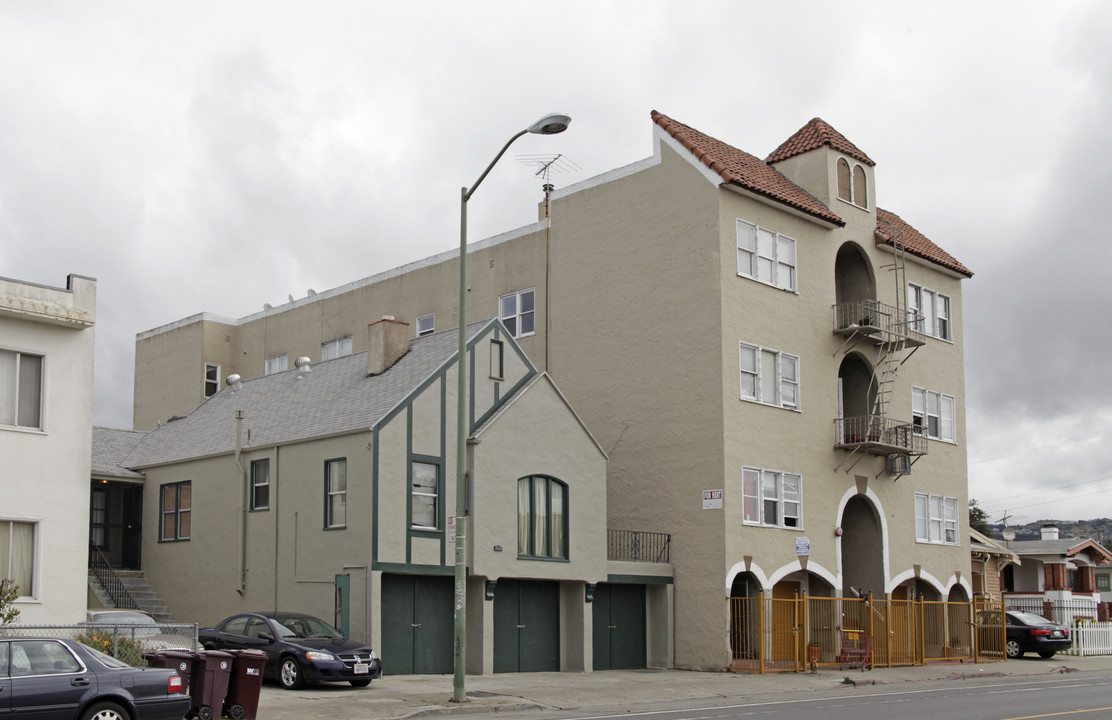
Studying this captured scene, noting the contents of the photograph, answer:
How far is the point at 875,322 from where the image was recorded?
3550cm

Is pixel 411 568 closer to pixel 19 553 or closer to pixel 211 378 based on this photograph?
pixel 19 553

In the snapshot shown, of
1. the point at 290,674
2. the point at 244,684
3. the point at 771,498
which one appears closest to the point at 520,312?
the point at 771,498

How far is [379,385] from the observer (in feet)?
90.5

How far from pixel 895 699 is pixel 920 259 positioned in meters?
19.4

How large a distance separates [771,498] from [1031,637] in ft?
40.3

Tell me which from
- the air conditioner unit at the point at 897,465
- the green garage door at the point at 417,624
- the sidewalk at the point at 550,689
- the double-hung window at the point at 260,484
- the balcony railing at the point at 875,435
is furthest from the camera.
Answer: the air conditioner unit at the point at 897,465

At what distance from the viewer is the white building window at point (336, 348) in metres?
43.3

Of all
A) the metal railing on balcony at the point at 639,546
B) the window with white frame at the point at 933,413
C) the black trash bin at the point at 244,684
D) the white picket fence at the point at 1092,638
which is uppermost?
the window with white frame at the point at 933,413

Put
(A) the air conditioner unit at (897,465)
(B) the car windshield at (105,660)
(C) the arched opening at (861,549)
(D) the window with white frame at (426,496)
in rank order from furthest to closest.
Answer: (A) the air conditioner unit at (897,465)
(C) the arched opening at (861,549)
(D) the window with white frame at (426,496)
(B) the car windshield at (105,660)

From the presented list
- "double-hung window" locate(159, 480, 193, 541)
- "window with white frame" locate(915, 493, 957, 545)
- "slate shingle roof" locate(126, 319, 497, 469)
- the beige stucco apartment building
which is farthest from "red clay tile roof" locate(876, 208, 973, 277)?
"double-hung window" locate(159, 480, 193, 541)

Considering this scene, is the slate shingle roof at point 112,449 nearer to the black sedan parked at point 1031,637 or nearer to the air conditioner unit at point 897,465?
the air conditioner unit at point 897,465

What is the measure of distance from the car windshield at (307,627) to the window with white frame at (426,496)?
3.45m

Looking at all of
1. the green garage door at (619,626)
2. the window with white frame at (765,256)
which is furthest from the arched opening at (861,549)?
the green garage door at (619,626)

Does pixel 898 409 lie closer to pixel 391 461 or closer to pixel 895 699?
pixel 895 699
